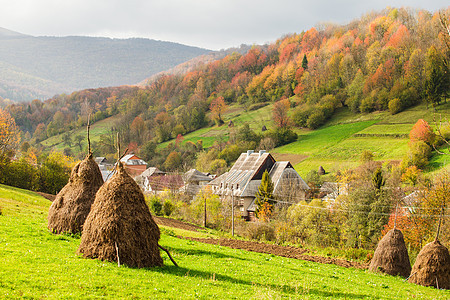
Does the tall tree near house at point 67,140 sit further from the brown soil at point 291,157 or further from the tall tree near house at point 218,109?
the brown soil at point 291,157

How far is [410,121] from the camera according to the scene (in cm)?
8631

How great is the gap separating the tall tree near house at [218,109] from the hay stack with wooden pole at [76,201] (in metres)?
122

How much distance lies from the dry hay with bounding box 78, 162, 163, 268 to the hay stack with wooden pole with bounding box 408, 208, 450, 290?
1769cm

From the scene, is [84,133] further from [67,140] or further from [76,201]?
[76,201]

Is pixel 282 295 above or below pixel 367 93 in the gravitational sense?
below

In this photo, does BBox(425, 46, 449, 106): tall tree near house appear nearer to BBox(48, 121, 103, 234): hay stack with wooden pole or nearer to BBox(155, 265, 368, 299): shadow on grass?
BBox(155, 265, 368, 299): shadow on grass

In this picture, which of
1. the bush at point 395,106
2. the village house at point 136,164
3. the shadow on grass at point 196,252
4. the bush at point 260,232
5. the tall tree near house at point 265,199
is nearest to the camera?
the shadow on grass at point 196,252

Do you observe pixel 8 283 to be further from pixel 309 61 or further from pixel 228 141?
pixel 309 61

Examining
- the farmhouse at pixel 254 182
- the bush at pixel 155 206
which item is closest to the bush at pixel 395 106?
the farmhouse at pixel 254 182

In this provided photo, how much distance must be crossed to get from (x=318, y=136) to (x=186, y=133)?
60.3 m

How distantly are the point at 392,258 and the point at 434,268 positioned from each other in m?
2.77

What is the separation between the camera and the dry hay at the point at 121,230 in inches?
454

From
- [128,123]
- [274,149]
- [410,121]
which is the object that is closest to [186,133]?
[128,123]

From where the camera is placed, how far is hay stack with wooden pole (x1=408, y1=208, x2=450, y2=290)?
68.2 feet
